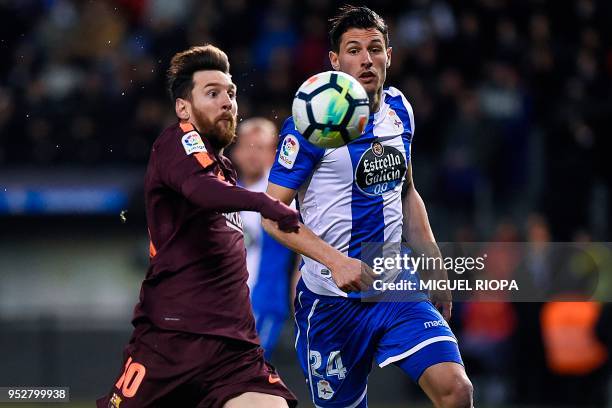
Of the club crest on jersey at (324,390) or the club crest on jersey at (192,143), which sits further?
the club crest on jersey at (324,390)

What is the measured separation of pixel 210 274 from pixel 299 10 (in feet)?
32.7

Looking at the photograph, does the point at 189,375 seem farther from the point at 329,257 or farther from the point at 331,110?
the point at 331,110

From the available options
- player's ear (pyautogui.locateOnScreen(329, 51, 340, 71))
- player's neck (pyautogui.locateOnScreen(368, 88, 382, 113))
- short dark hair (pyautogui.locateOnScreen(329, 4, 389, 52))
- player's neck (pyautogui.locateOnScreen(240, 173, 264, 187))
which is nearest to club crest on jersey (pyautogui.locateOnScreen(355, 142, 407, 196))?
player's neck (pyautogui.locateOnScreen(368, 88, 382, 113))

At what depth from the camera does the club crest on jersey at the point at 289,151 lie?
6.36 metres

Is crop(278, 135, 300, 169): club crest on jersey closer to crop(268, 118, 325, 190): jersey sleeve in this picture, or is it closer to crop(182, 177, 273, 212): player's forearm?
crop(268, 118, 325, 190): jersey sleeve

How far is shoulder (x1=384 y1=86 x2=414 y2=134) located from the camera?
6734 mm

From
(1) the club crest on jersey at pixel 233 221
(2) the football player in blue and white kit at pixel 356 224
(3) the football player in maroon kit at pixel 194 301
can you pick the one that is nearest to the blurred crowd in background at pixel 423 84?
(2) the football player in blue and white kit at pixel 356 224

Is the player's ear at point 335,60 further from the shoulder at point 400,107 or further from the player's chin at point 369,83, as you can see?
the shoulder at point 400,107

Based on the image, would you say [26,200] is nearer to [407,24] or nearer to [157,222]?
[407,24]

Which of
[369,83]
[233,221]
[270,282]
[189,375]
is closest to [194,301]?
[189,375]

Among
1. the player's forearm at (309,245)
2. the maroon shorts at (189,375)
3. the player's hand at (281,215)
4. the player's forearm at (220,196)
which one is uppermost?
the player's forearm at (220,196)

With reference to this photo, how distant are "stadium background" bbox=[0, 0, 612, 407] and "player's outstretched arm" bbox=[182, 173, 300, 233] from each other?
278 inches

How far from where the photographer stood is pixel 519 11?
15305 millimetres

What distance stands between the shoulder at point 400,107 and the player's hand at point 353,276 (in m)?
1.15
